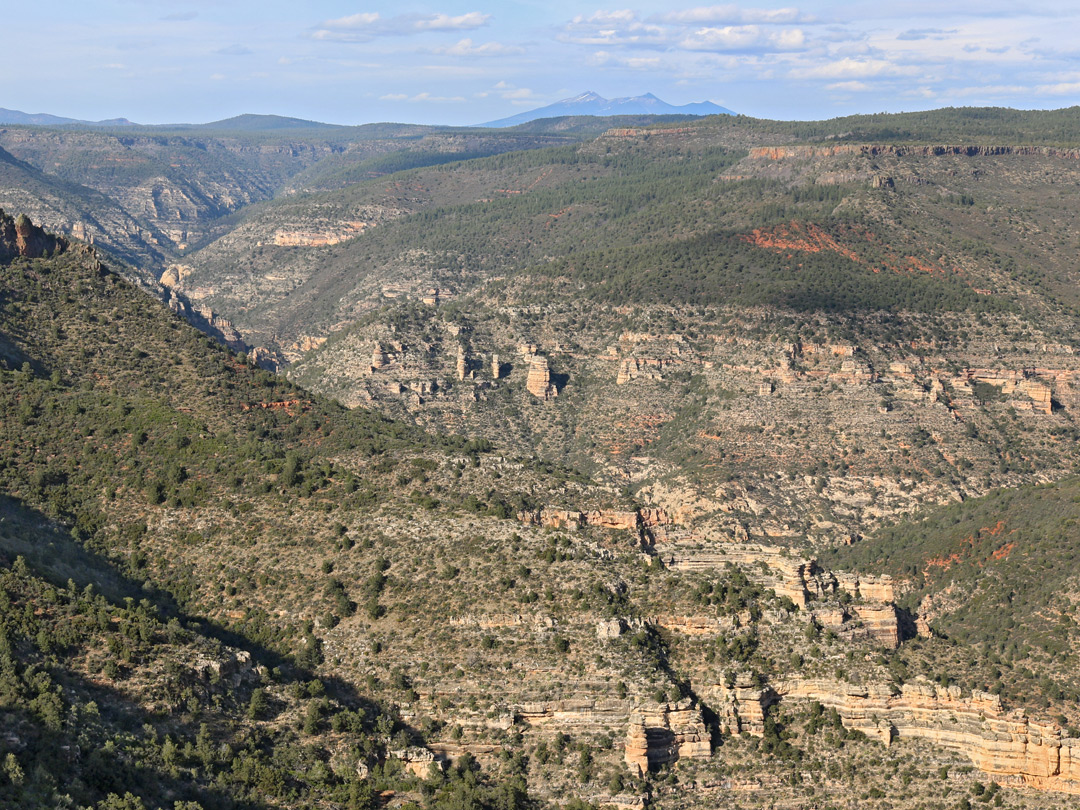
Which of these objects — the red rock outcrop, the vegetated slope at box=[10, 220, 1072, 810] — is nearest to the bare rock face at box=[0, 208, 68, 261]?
the vegetated slope at box=[10, 220, 1072, 810]

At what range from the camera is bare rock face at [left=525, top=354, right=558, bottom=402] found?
440 feet

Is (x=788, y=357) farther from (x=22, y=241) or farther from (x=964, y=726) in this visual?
(x=22, y=241)

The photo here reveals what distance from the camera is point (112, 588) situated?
198 feet

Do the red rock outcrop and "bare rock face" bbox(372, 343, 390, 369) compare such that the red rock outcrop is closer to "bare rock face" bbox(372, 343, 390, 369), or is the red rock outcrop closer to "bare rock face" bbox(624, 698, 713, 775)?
"bare rock face" bbox(372, 343, 390, 369)

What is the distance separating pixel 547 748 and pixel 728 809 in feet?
26.8

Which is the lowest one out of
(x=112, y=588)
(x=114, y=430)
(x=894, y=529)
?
(x=894, y=529)

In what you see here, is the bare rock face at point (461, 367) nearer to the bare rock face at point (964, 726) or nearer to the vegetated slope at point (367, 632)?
the vegetated slope at point (367, 632)

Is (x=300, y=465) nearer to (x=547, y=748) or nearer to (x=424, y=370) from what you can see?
(x=547, y=748)

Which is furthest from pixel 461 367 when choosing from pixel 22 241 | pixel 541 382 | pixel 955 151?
pixel 955 151

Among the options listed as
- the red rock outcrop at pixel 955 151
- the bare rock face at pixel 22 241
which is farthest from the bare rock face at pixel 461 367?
the red rock outcrop at pixel 955 151

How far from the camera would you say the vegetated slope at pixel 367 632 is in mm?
50094

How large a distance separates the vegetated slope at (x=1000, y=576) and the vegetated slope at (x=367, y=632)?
12.0 m

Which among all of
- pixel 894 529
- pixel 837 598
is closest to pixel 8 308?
pixel 837 598

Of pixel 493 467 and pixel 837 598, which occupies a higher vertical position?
pixel 493 467
